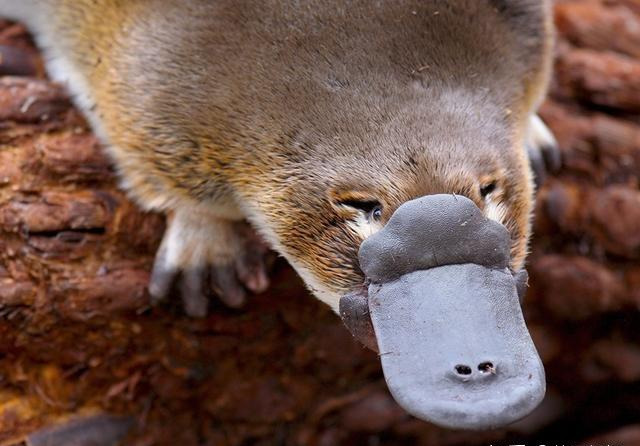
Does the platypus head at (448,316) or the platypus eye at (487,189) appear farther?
the platypus eye at (487,189)

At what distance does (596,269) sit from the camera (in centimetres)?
236

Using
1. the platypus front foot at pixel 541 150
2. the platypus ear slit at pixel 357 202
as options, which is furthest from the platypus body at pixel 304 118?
the platypus front foot at pixel 541 150

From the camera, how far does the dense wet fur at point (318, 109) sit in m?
1.58

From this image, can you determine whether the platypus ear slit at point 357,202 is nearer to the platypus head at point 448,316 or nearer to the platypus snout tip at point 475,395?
the platypus head at point 448,316

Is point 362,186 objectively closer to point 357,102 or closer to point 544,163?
point 357,102

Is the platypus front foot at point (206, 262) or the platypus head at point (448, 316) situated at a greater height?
the platypus head at point (448, 316)

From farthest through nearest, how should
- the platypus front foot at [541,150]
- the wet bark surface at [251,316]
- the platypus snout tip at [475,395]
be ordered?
the platypus front foot at [541,150] → the wet bark surface at [251,316] → the platypus snout tip at [475,395]

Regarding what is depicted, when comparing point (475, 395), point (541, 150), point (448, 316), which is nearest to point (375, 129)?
point (448, 316)

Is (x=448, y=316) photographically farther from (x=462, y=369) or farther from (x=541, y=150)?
(x=541, y=150)

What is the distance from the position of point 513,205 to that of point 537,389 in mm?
419

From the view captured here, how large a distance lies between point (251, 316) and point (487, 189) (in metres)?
0.71

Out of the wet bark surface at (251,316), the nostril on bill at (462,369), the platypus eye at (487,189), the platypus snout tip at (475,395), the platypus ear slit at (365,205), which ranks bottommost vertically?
the wet bark surface at (251,316)

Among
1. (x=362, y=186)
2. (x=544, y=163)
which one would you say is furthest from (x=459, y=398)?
(x=544, y=163)

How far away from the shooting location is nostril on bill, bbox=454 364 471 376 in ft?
4.39
